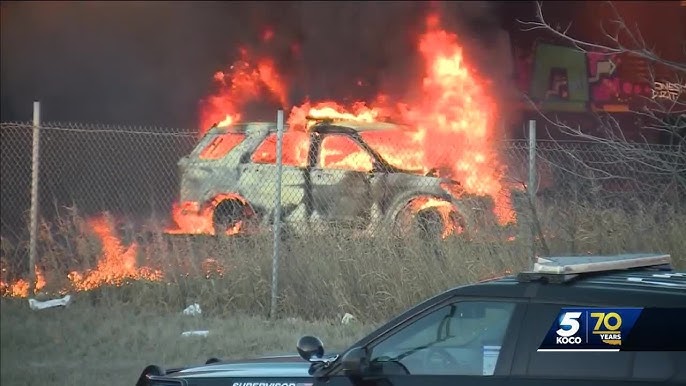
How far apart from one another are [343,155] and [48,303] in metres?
3.46

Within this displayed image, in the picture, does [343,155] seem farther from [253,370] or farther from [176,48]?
[176,48]

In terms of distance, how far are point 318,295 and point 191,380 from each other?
4652 mm

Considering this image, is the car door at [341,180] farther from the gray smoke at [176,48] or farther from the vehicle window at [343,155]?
the gray smoke at [176,48]

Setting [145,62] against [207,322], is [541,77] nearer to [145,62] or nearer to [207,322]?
[145,62]

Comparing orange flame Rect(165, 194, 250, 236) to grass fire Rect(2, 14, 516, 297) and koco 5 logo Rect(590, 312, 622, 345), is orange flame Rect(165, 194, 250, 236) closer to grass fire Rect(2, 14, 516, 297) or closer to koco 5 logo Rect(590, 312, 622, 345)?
grass fire Rect(2, 14, 516, 297)

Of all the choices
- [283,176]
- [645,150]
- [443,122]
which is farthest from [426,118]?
[645,150]

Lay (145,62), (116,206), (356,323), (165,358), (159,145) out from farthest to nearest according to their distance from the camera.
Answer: (145,62) → (159,145) → (116,206) → (356,323) → (165,358)

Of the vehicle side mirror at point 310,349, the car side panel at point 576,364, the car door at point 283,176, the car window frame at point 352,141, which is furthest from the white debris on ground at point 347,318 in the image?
the car side panel at point 576,364

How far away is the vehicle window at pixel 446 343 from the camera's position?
4160 mm

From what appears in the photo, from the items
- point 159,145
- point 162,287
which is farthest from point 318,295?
point 159,145

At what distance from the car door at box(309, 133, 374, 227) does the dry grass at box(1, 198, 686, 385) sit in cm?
71

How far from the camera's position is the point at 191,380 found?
4.67m

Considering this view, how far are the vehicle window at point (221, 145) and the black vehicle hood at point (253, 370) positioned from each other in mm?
7508

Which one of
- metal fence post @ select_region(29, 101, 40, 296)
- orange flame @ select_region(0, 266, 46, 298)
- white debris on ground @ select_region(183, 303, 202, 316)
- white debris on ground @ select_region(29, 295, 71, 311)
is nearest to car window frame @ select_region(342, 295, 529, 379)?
white debris on ground @ select_region(183, 303, 202, 316)
